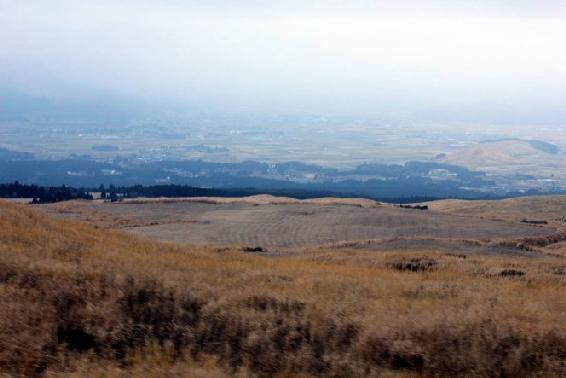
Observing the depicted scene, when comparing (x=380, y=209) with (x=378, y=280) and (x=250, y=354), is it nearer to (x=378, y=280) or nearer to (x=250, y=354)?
(x=378, y=280)

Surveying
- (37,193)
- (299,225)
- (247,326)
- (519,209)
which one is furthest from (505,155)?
(247,326)

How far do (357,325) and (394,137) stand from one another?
151704 millimetres

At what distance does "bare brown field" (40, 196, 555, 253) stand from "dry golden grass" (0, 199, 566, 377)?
13.3 meters

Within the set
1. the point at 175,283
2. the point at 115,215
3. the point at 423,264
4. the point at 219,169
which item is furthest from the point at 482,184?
the point at 175,283

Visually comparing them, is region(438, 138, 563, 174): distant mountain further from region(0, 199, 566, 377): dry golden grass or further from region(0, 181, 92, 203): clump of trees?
region(0, 199, 566, 377): dry golden grass

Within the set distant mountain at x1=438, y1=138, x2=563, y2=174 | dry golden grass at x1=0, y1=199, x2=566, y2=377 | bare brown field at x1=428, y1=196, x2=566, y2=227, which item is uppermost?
distant mountain at x1=438, y1=138, x2=563, y2=174

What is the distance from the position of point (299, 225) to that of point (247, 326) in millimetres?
22897

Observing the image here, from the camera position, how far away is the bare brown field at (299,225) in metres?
24.8

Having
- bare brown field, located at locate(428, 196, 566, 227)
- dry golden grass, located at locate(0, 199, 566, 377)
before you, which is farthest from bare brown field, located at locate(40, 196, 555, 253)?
dry golden grass, located at locate(0, 199, 566, 377)

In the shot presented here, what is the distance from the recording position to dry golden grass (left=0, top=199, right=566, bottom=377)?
23.8 ft

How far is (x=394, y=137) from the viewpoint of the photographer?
157m

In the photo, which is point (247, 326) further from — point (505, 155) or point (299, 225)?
point (505, 155)

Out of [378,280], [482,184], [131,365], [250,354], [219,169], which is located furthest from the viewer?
[219,169]

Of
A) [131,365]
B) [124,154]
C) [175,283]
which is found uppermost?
[124,154]
